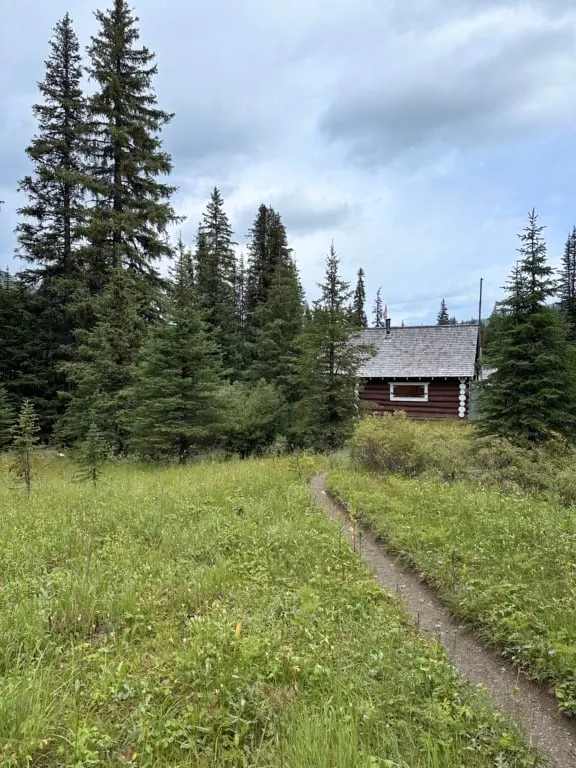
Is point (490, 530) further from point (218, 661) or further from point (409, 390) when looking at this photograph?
point (409, 390)

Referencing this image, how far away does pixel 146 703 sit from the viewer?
274cm

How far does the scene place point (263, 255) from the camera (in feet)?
109

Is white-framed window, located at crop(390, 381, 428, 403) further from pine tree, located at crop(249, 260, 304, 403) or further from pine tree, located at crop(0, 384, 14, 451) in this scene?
pine tree, located at crop(0, 384, 14, 451)

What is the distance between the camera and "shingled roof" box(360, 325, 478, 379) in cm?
2209

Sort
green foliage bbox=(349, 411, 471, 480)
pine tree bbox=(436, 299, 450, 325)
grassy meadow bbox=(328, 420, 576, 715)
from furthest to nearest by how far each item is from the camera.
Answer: pine tree bbox=(436, 299, 450, 325) < green foliage bbox=(349, 411, 471, 480) < grassy meadow bbox=(328, 420, 576, 715)

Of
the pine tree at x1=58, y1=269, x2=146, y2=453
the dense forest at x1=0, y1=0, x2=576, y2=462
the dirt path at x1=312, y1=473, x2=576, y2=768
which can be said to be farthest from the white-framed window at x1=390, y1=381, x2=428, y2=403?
the dirt path at x1=312, y1=473, x2=576, y2=768

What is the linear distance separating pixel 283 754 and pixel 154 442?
12269mm

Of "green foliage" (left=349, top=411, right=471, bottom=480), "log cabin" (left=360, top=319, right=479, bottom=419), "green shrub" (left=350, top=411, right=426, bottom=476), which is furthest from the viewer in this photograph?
"log cabin" (left=360, top=319, right=479, bottom=419)

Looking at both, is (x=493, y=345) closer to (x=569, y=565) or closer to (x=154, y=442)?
(x=569, y=565)

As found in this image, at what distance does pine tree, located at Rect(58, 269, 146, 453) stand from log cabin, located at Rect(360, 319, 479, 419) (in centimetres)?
1098

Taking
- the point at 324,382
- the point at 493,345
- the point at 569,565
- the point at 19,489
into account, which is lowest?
the point at 19,489

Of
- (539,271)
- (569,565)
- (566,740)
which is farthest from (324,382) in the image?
(566,740)

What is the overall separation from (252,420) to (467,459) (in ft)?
26.5

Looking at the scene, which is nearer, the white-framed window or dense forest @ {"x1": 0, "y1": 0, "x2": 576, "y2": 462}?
dense forest @ {"x1": 0, "y1": 0, "x2": 576, "y2": 462}
